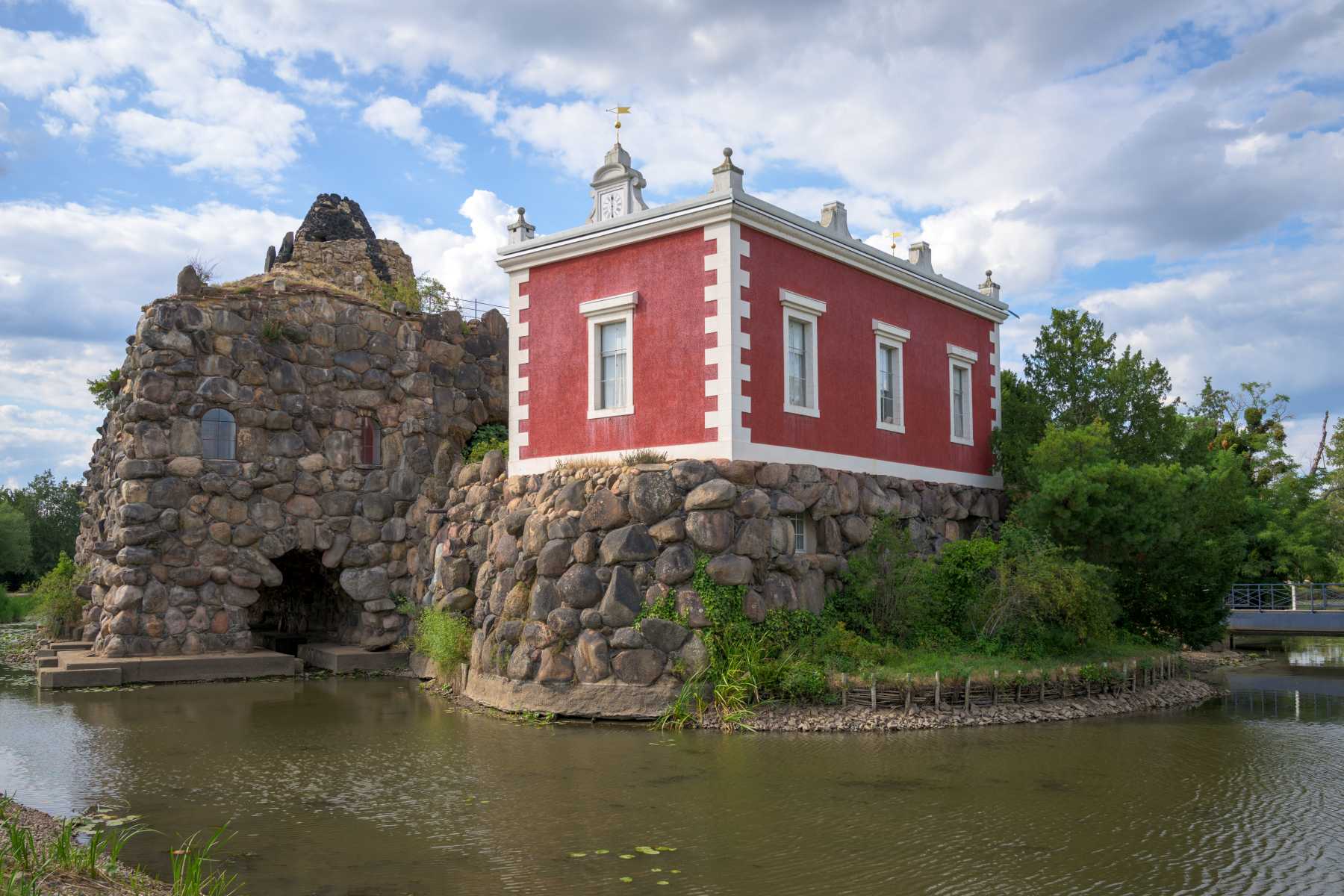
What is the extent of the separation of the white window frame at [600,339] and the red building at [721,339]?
0.03 m

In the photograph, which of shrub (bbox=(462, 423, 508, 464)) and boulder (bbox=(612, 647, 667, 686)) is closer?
boulder (bbox=(612, 647, 667, 686))

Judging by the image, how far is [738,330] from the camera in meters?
16.1

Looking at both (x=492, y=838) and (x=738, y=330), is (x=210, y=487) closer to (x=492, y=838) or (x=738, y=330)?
(x=738, y=330)

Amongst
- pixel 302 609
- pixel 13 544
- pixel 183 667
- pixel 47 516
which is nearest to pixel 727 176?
pixel 183 667

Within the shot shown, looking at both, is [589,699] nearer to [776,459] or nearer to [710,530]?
[710,530]

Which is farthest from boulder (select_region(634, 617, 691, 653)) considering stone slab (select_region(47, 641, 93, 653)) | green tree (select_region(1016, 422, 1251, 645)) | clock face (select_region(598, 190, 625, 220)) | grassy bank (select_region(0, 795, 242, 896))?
stone slab (select_region(47, 641, 93, 653))

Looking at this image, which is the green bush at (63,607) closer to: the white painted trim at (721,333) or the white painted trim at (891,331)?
the white painted trim at (721,333)

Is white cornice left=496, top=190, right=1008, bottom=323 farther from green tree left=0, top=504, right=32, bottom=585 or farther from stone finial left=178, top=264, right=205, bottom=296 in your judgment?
green tree left=0, top=504, right=32, bottom=585

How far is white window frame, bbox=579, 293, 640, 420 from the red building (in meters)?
0.03

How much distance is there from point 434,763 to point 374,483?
11255mm

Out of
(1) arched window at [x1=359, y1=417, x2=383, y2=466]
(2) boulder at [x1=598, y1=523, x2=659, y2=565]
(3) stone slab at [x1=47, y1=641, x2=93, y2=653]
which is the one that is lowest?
(3) stone slab at [x1=47, y1=641, x2=93, y2=653]

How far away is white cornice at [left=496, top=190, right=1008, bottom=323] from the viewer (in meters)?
16.1

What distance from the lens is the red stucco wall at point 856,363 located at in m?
16.5

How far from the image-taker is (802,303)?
56.4 ft
